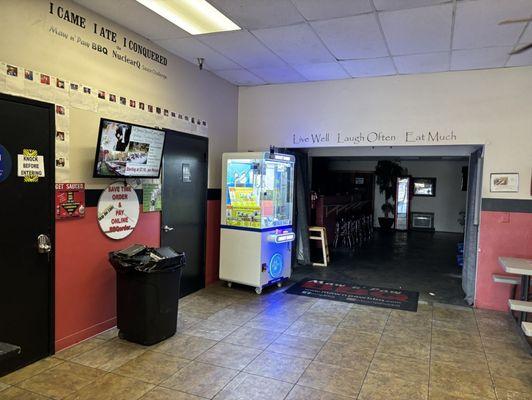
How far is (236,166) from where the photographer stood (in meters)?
5.12

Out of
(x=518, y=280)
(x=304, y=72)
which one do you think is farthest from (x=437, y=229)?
(x=304, y=72)

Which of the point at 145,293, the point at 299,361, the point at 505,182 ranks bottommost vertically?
the point at 299,361

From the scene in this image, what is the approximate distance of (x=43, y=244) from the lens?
3.06 metres

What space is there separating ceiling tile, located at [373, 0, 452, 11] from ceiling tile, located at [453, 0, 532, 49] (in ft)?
0.75

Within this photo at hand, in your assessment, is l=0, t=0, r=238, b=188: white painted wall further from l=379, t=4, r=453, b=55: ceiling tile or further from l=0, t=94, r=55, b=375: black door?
l=379, t=4, r=453, b=55: ceiling tile

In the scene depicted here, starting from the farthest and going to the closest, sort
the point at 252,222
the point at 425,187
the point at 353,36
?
1. the point at 425,187
2. the point at 252,222
3. the point at 353,36

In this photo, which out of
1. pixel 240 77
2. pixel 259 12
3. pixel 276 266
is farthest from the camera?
pixel 240 77

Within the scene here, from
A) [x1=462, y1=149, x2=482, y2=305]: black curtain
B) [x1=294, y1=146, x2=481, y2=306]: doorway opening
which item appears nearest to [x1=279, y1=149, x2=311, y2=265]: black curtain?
[x1=294, y1=146, x2=481, y2=306]: doorway opening

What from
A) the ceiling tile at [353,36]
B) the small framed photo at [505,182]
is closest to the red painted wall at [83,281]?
the ceiling tile at [353,36]

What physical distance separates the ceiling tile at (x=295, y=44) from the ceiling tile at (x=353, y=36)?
10cm

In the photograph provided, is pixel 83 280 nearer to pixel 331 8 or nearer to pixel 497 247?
pixel 331 8

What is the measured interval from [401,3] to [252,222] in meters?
2.94

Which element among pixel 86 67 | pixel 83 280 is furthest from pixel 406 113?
pixel 83 280

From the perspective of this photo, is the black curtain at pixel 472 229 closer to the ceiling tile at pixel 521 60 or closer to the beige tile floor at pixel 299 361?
the beige tile floor at pixel 299 361
